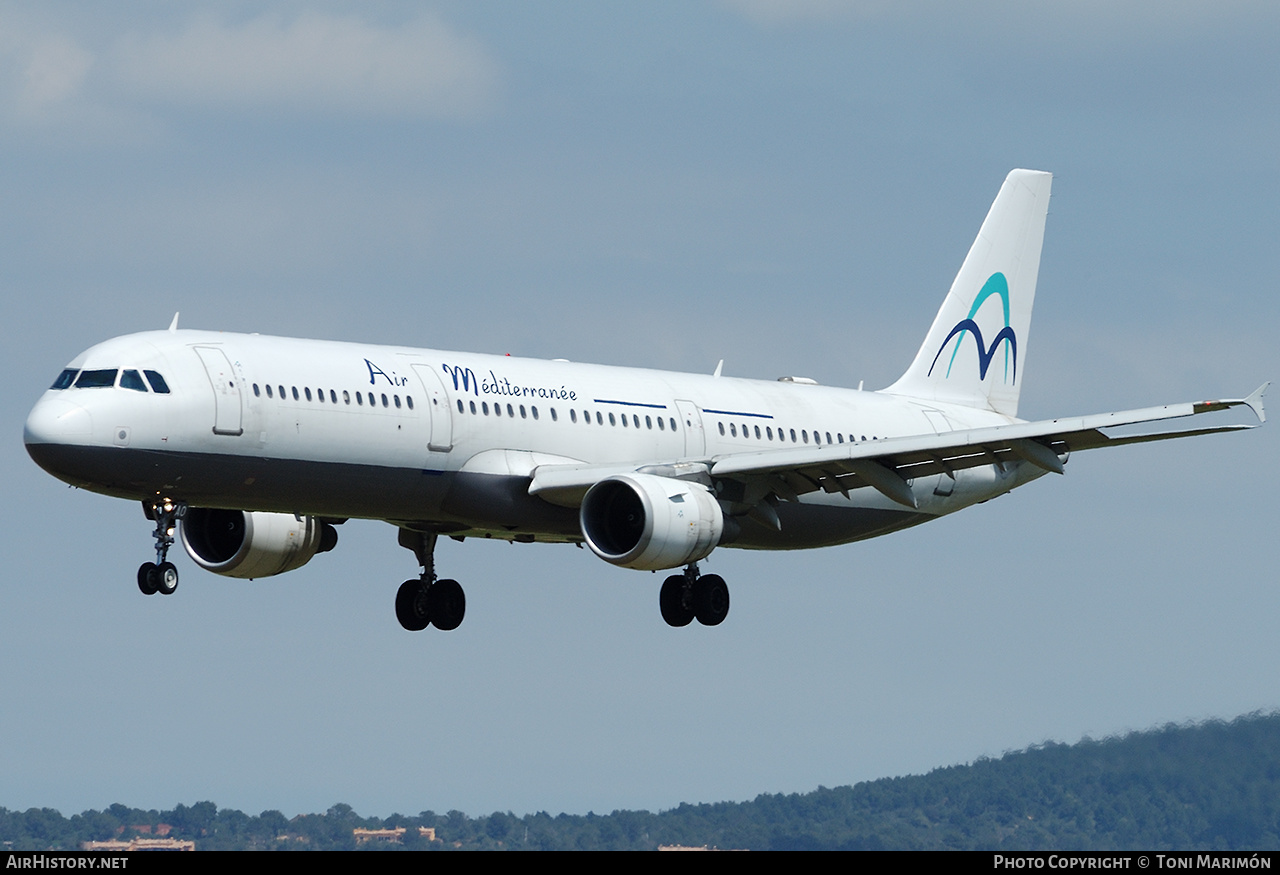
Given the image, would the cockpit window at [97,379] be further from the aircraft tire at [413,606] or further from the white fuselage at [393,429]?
the aircraft tire at [413,606]

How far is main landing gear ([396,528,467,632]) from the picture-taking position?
5038 centimetres

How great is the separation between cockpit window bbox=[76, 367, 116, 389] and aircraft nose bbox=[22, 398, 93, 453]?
571 millimetres

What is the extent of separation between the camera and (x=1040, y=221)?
60.7 m

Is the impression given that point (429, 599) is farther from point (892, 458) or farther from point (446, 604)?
point (892, 458)

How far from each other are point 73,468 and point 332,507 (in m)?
5.25

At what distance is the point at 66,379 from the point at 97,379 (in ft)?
2.38

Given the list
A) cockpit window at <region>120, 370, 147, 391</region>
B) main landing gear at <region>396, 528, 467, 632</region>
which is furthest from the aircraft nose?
main landing gear at <region>396, 528, 467, 632</region>

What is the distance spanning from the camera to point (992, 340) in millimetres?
59156

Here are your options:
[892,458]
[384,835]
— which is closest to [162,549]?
[892,458]

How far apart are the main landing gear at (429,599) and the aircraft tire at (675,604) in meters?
5.08

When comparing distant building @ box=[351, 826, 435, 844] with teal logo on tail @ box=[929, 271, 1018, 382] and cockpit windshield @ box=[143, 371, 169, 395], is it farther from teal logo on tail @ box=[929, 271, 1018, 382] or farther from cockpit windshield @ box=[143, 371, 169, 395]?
cockpit windshield @ box=[143, 371, 169, 395]

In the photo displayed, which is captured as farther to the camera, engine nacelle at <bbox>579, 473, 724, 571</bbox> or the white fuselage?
engine nacelle at <bbox>579, 473, 724, 571</bbox>

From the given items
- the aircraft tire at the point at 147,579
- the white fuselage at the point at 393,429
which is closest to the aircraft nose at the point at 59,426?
the white fuselage at the point at 393,429
